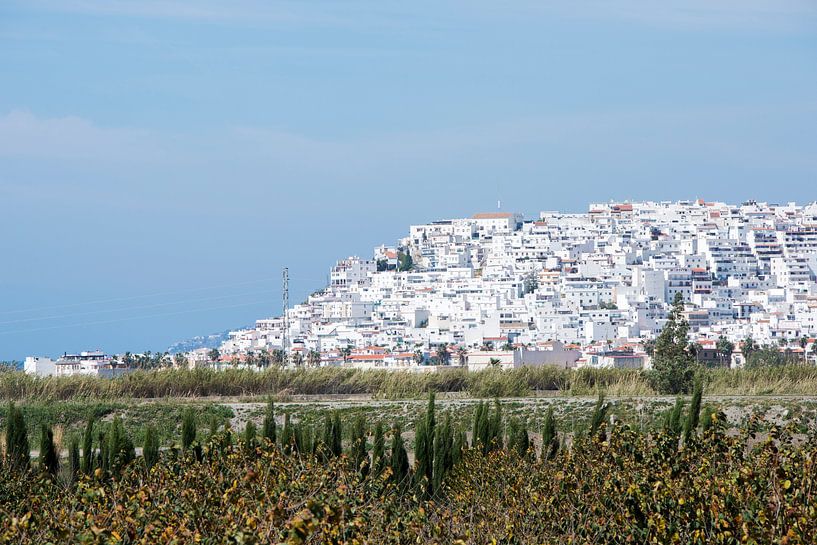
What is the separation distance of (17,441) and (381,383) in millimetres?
12076

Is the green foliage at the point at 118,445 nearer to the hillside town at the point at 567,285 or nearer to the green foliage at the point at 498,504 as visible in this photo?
the green foliage at the point at 498,504

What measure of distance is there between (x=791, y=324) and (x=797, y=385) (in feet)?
264

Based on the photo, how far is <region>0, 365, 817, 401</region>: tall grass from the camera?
2480 centimetres

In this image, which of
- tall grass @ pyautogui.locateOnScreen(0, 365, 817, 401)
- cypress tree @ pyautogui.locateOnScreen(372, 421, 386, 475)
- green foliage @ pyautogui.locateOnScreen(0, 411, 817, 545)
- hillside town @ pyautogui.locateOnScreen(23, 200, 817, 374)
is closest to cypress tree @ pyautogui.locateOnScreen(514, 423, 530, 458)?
cypress tree @ pyautogui.locateOnScreen(372, 421, 386, 475)

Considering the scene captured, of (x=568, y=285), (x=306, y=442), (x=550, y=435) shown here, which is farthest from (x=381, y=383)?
(x=568, y=285)

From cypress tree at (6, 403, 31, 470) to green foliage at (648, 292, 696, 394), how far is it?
13.4 meters

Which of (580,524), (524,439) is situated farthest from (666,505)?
(524,439)

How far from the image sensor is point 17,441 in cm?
1530

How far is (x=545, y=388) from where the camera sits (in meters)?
27.3

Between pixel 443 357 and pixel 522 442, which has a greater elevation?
pixel 443 357

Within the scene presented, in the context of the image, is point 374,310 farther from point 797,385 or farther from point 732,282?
point 797,385

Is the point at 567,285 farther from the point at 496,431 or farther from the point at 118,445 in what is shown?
the point at 118,445

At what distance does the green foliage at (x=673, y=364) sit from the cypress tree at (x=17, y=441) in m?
13.4

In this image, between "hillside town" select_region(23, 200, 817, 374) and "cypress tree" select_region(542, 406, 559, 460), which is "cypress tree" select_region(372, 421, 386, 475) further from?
"hillside town" select_region(23, 200, 817, 374)
